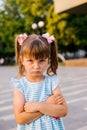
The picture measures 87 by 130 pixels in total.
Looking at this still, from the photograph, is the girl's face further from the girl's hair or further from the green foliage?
the green foliage

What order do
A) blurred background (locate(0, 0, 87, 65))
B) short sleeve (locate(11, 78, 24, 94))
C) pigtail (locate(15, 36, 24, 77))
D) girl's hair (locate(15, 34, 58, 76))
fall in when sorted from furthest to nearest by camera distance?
blurred background (locate(0, 0, 87, 65)) < pigtail (locate(15, 36, 24, 77)) < short sleeve (locate(11, 78, 24, 94)) < girl's hair (locate(15, 34, 58, 76))

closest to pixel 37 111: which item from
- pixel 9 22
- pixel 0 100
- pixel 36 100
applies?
pixel 36 100

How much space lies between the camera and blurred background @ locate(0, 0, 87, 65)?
126 ft

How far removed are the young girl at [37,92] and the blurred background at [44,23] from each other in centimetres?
2908

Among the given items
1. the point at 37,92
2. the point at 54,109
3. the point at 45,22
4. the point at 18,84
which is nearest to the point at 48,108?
the point at 54,109

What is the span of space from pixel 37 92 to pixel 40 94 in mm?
26

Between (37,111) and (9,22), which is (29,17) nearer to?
(9,22)

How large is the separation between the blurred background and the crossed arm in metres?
29.2

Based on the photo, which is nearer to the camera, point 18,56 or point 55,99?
point 55,99

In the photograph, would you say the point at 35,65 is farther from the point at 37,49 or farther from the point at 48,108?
the point at 48,108

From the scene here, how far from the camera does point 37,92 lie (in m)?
2.59

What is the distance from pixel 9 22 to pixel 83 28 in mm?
12885

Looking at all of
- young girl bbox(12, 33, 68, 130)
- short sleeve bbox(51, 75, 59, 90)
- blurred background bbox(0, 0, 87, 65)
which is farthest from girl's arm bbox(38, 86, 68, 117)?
blurred background bbox(0, 0, 87, 65)

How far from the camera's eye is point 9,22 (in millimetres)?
48406
